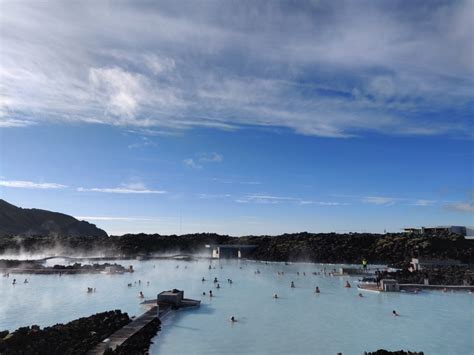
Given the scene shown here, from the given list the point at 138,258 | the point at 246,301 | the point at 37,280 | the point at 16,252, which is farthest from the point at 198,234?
the point at 246,301

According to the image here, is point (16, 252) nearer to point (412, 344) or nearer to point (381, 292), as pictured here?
point (381, 292)

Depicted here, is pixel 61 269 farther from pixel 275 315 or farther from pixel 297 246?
pixel 297 246

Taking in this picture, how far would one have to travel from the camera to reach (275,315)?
3144 cm

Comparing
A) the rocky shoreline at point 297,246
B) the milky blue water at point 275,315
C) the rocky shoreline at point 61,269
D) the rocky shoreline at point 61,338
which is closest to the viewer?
the rocky shoreline at point 61,338

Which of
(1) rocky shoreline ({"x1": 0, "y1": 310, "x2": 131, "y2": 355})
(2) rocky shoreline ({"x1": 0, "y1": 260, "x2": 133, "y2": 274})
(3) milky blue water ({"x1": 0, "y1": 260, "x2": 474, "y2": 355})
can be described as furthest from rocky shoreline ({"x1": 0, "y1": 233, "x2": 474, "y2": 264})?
(1) rocky shoreline ({"x1": 0, "y1": 310, "x2": 131, "y2": 355})

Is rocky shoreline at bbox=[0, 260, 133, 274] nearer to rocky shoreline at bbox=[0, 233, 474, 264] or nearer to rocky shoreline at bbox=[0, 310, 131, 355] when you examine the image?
rocky shoreline at bbox=[0, 233, 474, 264]

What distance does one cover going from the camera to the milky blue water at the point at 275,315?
2330 cm

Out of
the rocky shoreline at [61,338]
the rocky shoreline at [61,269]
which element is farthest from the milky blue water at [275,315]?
the rocky shoreline at [61,269]

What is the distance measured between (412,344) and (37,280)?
50.7 metres

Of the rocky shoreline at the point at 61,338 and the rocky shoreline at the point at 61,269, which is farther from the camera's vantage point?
the rocky shoreline at the point at 61,269

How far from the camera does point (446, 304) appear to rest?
117 ft

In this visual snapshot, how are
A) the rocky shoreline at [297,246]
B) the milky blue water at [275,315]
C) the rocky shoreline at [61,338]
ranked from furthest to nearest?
the rocky shoreline at [297,246]
the milky blue water at [275,315]
the rocky shoreline at [61,338]

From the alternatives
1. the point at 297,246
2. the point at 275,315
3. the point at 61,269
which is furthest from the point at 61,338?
the point at 297,246

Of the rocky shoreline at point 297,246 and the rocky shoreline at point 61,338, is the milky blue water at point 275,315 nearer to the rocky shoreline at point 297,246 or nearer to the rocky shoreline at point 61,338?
the rocky shoreline at point 61,338
